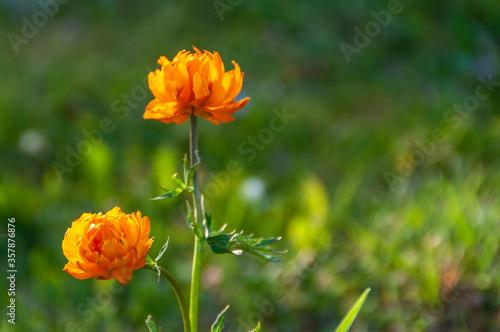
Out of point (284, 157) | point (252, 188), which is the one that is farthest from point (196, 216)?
point (284, 157)

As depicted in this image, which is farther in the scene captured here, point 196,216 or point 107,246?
point 196,216

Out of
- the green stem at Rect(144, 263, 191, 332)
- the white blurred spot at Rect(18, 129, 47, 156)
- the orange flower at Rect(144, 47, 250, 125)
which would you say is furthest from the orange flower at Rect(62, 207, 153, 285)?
the white blurred spot at Rect(18, 129, 47, 156)

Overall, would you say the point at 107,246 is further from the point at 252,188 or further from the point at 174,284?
the point at 252,188

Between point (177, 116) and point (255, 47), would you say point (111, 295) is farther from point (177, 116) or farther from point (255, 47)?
point (255, 47)

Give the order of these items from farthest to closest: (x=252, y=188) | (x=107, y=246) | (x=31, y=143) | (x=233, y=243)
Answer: (x=31, y=143)
(x=252, y=188)
(x=233, y=243)
(x=107, y=246)

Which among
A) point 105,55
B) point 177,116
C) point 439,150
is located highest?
point 177,116

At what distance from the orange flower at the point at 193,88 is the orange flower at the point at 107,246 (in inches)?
7.5

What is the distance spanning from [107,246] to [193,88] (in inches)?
11.7

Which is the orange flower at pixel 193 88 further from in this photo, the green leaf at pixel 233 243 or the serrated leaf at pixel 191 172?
the green leaf at pixel 233 243

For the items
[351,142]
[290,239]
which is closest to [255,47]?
[351,142]

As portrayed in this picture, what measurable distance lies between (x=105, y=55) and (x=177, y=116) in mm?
2935

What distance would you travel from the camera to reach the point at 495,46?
147 inches

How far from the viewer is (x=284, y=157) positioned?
3053 mm

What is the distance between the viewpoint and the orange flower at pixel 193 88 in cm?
99
